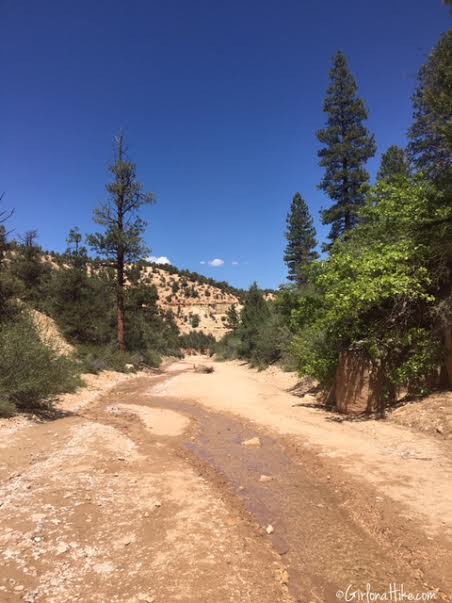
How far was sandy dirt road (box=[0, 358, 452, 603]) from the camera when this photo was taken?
12.0 feet

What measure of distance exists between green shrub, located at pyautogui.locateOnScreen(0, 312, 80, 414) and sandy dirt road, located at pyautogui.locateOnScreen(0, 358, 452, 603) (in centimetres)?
147

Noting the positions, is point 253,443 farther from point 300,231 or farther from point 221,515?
point 300,231

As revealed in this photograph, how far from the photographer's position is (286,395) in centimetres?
1616

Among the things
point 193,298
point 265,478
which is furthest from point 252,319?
point 193,298

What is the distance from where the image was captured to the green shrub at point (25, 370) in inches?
412

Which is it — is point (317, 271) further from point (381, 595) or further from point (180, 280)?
point (180, 280)

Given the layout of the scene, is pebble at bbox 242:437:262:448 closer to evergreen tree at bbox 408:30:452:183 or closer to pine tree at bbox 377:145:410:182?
evergreen tree at bbox 408:30:452:183

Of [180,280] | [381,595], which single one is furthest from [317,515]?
[180,280]

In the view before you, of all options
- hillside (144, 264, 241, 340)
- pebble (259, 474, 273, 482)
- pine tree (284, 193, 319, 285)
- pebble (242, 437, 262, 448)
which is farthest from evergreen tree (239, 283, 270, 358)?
hillside (144, 264, 241, 340)

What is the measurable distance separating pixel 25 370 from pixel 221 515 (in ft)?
25.1

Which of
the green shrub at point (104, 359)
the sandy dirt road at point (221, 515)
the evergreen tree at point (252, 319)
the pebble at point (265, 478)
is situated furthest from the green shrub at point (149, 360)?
the pebble at point (265, 478)

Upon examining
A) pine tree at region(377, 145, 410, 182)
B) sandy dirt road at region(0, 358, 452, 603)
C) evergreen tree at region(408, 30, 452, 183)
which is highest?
pine tree at region(377, 145, 410, 182)

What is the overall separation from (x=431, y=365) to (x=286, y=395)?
6.99 m

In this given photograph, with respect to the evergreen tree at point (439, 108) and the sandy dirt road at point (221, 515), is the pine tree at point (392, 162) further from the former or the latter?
the sandy dirt road at point (221, 515)
